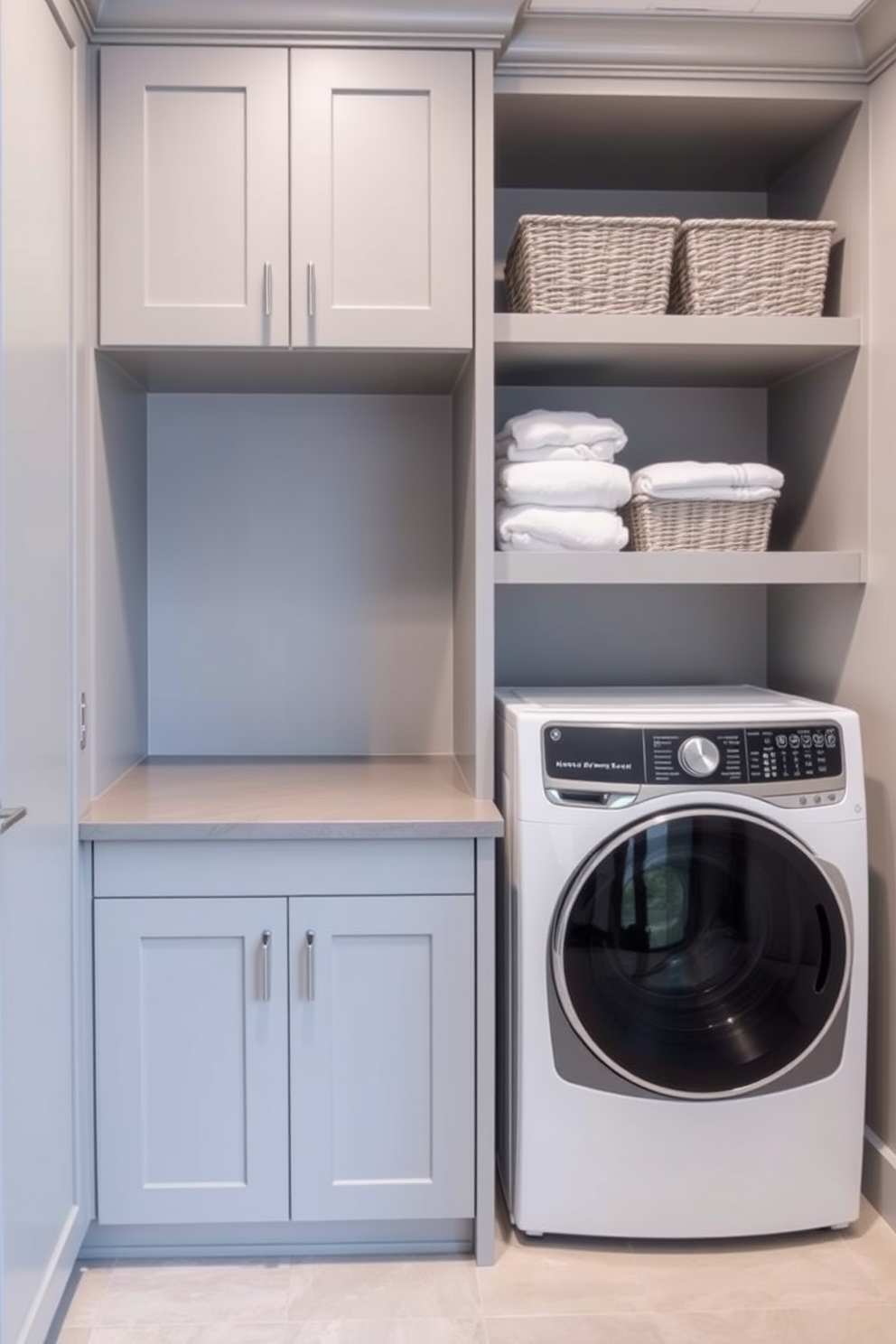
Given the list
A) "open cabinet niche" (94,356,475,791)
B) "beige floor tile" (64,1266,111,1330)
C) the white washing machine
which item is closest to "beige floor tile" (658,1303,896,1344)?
the white washing machine

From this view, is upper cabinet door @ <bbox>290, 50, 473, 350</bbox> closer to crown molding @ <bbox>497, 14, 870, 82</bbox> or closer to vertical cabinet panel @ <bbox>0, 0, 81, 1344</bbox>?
crown molding @ <bbox>497, 14, 870, 82</bbox>

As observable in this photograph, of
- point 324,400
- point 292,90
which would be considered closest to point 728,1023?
point 324,400

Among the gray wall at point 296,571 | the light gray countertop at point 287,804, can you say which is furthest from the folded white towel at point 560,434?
the light gray countertop at point 287,804

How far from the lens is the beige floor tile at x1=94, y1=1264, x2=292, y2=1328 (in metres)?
1.95

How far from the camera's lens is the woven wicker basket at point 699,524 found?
7.56ft

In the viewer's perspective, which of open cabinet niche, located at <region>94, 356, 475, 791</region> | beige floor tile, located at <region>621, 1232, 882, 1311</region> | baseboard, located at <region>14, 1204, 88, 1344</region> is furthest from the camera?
open cabinet niche, located at <region>94, 356, 475, 791</region>

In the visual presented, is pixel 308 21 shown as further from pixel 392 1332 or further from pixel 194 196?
pixel 392 1332

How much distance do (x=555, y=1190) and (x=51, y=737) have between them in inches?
46.6

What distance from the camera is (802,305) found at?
229 centimetres

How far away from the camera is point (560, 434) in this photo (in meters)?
2.26

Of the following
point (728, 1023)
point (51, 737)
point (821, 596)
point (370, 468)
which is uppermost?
point (370, 468)

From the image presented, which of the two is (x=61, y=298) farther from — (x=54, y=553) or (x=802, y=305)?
(x=802, y=305)

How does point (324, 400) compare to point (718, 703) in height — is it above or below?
above

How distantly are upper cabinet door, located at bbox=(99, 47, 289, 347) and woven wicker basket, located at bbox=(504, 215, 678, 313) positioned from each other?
0.48 meters
